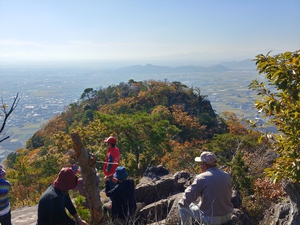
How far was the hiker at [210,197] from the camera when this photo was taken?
348 cm

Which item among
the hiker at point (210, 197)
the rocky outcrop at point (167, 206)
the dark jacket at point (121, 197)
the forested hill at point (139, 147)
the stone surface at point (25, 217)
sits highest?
the hiker at point (210, 197)

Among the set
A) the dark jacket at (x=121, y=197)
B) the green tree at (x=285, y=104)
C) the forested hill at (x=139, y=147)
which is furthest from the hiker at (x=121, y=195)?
the green tree at (x=285, y=104)

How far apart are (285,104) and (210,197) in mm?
1444

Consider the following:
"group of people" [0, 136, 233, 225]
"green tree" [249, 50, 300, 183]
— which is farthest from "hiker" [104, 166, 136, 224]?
"green tree" [249, 50, 300, 183]

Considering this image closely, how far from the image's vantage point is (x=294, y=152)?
3.17 m

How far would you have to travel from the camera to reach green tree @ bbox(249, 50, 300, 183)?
2936 mm

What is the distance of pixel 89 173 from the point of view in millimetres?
3012

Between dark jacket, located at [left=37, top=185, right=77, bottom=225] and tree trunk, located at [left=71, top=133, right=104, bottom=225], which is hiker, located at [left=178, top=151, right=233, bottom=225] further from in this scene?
dark jacket, located at [left=37, top=185, right=77, bottom=225]

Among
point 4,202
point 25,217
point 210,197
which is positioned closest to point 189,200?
point 210,197

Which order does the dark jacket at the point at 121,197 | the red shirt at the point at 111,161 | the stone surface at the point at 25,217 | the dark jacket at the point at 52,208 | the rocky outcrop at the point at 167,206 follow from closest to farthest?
the dark jacket at the point at 52,208
the rocky outcrop at the point at 167,206
the dark jacket at the point at 121,197
the stone surface at the point at 25,217
the red shirt at the point at 111,161

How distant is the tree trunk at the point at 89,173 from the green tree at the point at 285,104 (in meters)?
2.02

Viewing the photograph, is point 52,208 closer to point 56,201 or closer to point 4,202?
point 56,201

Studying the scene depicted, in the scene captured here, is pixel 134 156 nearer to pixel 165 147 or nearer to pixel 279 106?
pixel 165 147

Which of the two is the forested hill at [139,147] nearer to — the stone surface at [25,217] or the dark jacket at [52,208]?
the dark jacket at [52,208]
